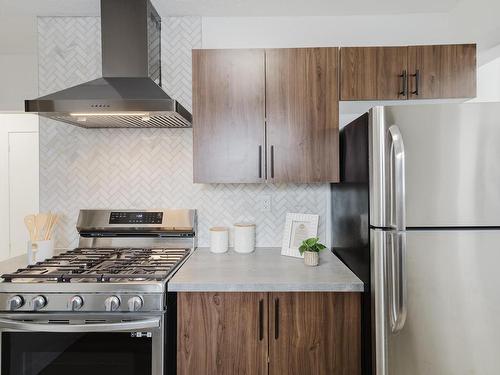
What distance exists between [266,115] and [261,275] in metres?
0.90

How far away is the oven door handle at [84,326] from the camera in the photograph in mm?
1445

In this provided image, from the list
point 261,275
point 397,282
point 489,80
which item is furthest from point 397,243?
point 489,80

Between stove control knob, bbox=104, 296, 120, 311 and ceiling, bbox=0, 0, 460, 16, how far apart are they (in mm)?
1792

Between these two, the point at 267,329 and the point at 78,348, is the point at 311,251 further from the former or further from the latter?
the point at 78,348

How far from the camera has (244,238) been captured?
2.11m

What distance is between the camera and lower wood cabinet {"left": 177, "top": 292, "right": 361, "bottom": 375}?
5.01 feet

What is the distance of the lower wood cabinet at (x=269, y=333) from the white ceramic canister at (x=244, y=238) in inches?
23.4

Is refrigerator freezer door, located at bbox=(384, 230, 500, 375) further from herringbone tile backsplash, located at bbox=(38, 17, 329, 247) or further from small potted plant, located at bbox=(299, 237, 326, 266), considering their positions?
herringbone tile backsplash, located at bbox=(38, 17, 329, 247)

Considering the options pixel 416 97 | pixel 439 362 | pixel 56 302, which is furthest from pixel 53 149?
pixel 439 362

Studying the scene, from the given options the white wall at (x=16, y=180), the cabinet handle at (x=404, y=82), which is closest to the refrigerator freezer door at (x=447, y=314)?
the cabinet handle at (x=404, y=82)

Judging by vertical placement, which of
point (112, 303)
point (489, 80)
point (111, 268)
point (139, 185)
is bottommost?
point (112, 303)

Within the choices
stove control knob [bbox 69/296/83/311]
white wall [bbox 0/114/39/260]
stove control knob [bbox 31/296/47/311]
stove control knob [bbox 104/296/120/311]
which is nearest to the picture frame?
stove control knob [bbox 104/296/120/311]

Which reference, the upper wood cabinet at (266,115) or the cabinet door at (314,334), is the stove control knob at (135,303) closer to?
the cabinet door at (314,334)

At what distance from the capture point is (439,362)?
4.49ft
